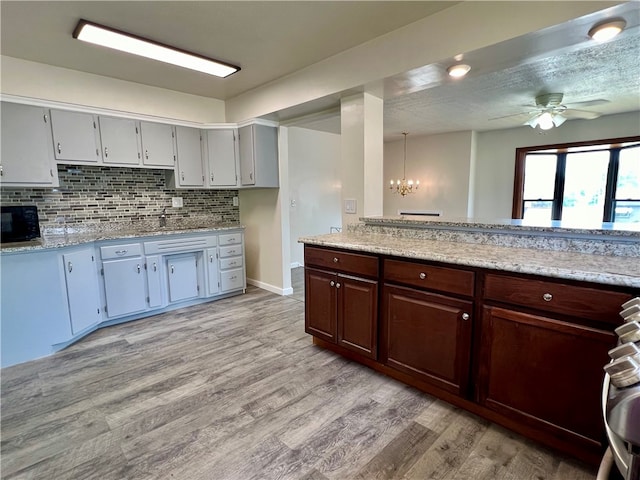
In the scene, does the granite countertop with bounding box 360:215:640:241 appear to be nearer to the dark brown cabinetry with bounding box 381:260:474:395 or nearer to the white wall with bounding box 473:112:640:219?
the dark brown cabinetry with bounding box 381:260:474:395

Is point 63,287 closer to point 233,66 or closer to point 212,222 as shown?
point 212,222

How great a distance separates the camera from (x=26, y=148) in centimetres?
289

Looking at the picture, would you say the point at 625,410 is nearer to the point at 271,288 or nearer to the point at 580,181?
the point at 271,288

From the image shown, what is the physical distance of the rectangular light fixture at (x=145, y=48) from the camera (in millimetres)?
2412

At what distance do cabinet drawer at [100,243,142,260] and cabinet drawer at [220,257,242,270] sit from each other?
929mm

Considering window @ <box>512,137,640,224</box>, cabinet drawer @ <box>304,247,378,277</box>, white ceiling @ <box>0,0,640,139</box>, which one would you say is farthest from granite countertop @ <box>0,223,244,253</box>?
window @ <box>512,137,640,224</box>

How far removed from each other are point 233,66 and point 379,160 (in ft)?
5.38

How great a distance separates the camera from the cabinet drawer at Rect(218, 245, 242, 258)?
3968 millimetres

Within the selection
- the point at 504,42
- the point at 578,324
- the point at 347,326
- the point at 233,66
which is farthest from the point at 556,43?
the point at 233,66

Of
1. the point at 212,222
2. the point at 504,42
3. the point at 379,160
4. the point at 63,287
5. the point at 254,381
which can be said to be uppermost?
the point at 504,42

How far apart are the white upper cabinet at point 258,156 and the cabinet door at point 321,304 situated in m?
1.75

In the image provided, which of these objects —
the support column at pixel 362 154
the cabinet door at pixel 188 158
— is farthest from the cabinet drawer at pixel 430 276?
the cabinet door at pixel 188 158

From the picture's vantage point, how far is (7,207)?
283 centimetres

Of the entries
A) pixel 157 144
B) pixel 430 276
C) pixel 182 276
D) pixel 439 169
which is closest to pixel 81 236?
pixel 182 276
